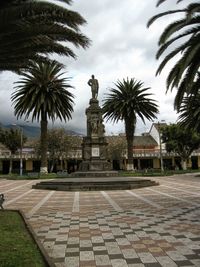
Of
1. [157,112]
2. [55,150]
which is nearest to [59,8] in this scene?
[157,112]

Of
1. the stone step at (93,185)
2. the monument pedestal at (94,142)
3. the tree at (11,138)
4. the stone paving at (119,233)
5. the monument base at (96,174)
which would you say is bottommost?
the stone paving at (119,233)

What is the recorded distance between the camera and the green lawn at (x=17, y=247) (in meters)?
6.61

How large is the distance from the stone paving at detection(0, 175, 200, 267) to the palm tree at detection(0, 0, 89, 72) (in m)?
4.79

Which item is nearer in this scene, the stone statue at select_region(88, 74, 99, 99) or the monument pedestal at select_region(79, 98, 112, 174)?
the monument pedestal at select_region(79, 98, 112, 174)

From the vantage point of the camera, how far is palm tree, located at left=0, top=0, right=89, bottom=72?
9.59m

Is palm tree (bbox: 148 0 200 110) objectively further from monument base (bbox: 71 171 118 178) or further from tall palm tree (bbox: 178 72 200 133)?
monument base (bbox: 71 171 118 178)

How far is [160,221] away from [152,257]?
13.6 feet

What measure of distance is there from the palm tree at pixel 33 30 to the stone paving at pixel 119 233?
4.79 meters

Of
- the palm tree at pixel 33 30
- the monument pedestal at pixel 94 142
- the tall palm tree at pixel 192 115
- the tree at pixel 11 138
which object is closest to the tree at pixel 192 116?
the tall palm tree at pixel 192 115

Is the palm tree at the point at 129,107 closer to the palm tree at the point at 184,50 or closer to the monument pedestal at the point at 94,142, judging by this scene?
the monument pedestal at the point at 94,142

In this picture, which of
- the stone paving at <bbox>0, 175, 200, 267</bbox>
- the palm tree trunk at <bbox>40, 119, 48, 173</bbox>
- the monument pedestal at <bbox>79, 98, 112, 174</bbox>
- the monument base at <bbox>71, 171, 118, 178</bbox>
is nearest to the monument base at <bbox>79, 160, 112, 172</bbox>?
the monument pedestal at <bbox>79, 98, 112, 174</bbox>

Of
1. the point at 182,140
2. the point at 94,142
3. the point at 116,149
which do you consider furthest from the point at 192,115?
the point at 116,149

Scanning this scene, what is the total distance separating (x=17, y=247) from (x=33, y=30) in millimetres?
5483

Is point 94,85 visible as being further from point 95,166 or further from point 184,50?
point 184,50
